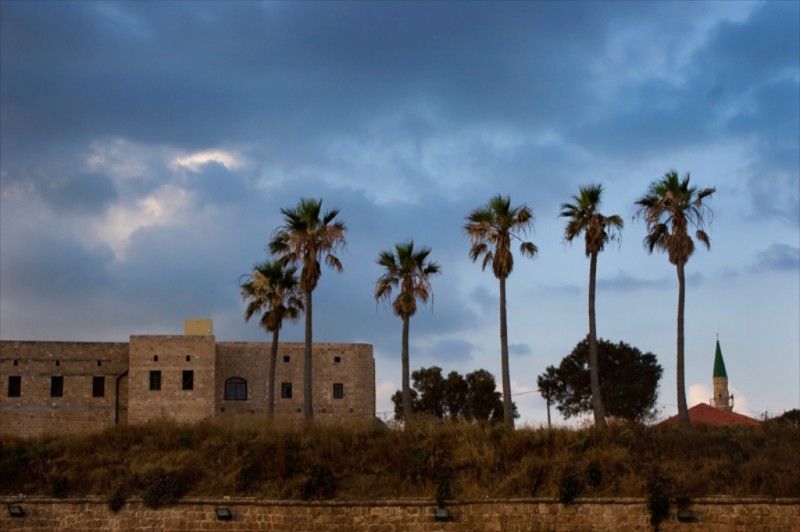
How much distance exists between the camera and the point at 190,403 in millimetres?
51031

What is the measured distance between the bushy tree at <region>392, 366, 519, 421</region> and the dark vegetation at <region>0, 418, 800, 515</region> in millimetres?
37825

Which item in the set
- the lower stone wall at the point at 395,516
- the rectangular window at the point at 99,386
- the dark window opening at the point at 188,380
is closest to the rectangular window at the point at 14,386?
the rectangular window at the point at 99,386

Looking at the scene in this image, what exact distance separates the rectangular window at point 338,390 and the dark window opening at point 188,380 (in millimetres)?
7229

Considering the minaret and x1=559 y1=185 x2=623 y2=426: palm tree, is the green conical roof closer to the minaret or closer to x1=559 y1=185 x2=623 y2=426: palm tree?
the minaret

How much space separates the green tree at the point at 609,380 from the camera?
70.2 meters

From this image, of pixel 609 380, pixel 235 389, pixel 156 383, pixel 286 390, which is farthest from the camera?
pixel 609 380

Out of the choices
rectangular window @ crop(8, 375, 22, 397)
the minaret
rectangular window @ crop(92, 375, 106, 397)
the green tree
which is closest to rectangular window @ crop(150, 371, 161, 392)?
rectangular window @ crop(92, 375, 106, 397)

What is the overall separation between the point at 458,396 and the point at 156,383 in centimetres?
2687

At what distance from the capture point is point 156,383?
50.9 metres

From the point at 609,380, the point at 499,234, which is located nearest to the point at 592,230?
the point at 499,234

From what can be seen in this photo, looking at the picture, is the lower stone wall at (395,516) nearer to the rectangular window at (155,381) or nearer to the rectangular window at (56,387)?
the rectangular window at (155,381)

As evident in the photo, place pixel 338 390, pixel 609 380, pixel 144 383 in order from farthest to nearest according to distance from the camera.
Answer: pixel 609 380 → pixel 338 390 → pixel 144 383

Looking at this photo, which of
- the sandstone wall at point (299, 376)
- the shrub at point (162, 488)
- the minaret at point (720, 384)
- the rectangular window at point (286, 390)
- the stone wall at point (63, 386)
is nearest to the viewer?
the shrub at point (162, 488)

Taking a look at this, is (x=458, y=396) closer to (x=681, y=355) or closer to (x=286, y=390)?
(x=286, y=390)
